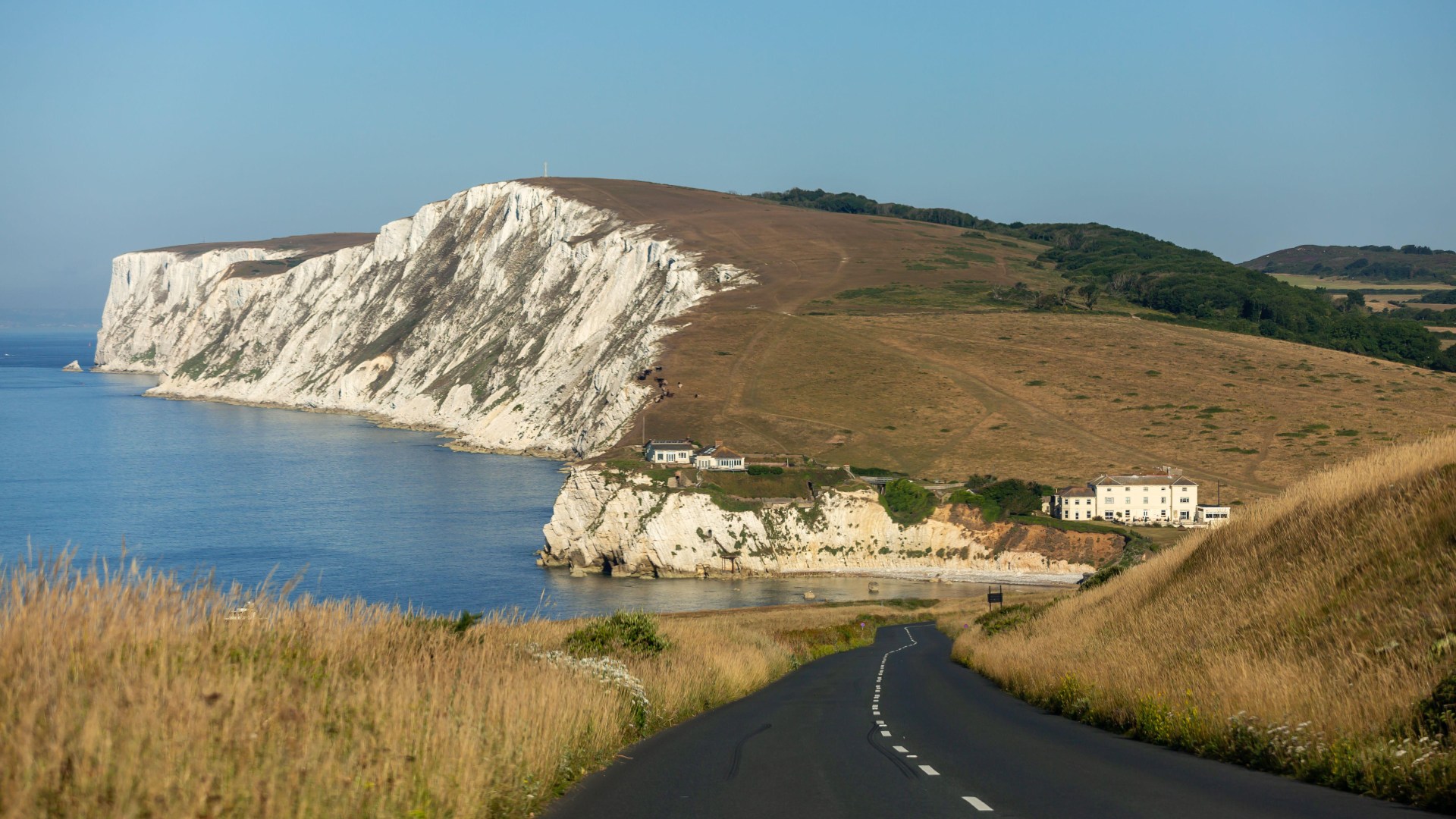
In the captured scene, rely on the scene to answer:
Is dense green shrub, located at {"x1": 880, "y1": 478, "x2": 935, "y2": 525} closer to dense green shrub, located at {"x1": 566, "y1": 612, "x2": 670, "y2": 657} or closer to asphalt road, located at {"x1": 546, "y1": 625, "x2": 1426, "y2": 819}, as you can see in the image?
dense green shrub, located at {"x1": 566, "y1": 612, "x2": 670, "y2": 657}

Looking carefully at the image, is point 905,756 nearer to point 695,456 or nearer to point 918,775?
point 918,775

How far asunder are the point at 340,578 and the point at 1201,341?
107235 millimetres

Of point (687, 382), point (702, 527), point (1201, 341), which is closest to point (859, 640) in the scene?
point (702, 527)

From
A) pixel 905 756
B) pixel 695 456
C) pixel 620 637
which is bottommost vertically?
pixel 695 456

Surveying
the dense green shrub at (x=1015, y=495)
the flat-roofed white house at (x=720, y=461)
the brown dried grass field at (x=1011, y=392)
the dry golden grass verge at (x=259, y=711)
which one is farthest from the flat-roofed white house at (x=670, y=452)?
the dry golden grass verge at (x=259, y=711)

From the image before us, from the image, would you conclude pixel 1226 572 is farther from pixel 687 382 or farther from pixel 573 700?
Answer: pixel 687 382

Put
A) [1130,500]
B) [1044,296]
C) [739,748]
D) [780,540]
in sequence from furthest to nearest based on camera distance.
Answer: [1044,296]
[1130,500]
[780,540]
[739,748]

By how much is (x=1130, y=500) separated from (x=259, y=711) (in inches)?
3849

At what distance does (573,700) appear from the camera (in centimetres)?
1183

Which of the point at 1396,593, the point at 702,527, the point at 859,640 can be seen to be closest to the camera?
the point at 1396,593

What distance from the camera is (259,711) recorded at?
7066mm

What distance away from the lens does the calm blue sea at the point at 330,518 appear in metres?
75.9

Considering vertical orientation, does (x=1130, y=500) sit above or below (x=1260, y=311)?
below

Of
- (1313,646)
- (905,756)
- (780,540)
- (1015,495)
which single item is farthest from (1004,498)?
(905,756)
